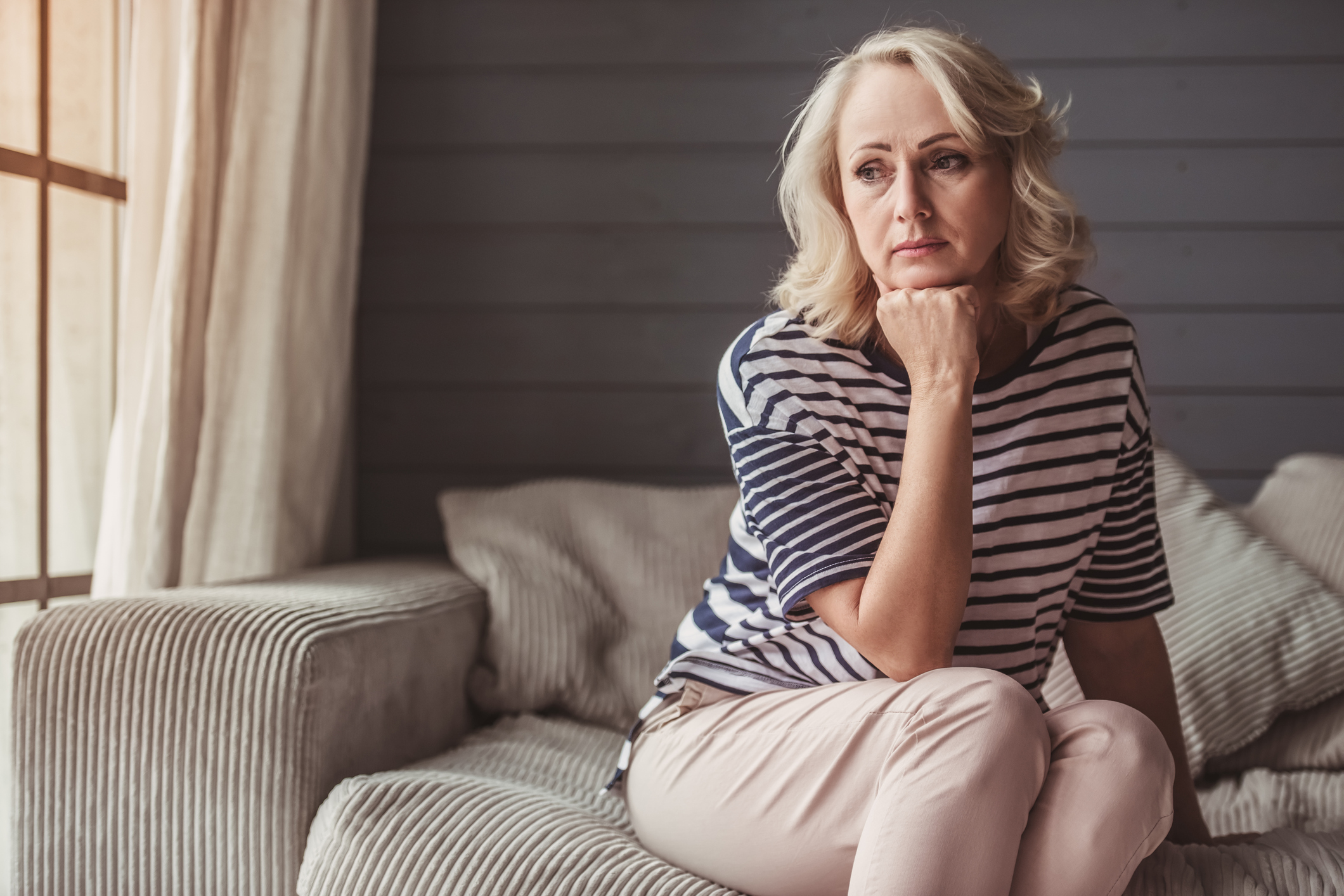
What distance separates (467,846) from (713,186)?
135 centimetres

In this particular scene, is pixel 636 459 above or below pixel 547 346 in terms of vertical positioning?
below

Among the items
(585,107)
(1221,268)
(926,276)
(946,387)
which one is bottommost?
(946,387)

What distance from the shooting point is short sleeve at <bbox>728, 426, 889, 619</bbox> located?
947 mm

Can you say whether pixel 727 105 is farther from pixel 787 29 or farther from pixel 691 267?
pixel 691 267

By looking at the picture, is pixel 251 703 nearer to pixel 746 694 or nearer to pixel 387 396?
pixel 746 694

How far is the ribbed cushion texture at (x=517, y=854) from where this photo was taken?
93 centimetres

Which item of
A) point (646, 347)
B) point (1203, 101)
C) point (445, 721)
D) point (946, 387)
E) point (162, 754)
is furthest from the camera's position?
point (646, 347)

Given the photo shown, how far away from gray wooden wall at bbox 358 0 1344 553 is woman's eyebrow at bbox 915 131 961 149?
3.02 feet

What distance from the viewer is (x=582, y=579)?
5.35 feet

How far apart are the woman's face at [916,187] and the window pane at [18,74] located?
1.10 metres

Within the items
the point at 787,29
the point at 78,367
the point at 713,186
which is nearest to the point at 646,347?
the point at 713,186

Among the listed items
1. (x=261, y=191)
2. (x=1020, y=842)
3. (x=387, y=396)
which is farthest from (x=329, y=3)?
(x=1020, y=842)

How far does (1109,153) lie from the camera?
6.20 feet

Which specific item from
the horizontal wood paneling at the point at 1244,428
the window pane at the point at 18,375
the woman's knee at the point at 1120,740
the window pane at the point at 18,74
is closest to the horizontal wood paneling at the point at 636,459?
the horizontal wood paneling at the point at 1244,428
